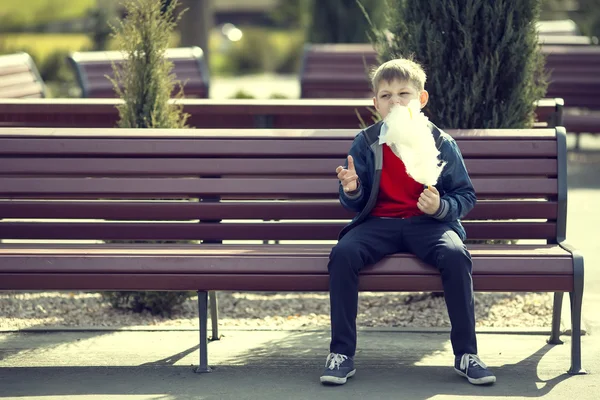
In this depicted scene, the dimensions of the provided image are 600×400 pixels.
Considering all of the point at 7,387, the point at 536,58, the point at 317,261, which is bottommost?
the point at 7,387

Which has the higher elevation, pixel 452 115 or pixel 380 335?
pixel 452 115

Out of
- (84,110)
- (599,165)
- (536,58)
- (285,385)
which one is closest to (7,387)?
(285,385)

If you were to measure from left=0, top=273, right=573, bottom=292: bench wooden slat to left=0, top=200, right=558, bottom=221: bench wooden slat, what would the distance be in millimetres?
582

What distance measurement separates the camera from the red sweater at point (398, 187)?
4559 millimetres

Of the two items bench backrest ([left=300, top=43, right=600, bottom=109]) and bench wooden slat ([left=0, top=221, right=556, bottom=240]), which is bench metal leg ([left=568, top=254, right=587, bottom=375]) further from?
bench backrest ([left=300, top=43, right=600, bottom=109])

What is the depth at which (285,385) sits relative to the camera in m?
4.40

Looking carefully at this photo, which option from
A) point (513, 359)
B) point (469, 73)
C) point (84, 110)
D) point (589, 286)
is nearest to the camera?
point (513, 359)

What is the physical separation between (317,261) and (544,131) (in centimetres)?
133

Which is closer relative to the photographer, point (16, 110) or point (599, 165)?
point (16, 110)

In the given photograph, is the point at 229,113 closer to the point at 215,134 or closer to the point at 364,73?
the point at 215,134

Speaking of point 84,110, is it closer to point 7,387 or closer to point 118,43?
point 118,43

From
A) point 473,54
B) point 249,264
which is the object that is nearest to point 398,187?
point 249,264

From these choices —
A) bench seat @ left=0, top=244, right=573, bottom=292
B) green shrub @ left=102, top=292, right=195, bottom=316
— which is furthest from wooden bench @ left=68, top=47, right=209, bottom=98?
bench seat @ left=0, top=244, right=573, bottom=292

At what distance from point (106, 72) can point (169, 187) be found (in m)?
4.83
